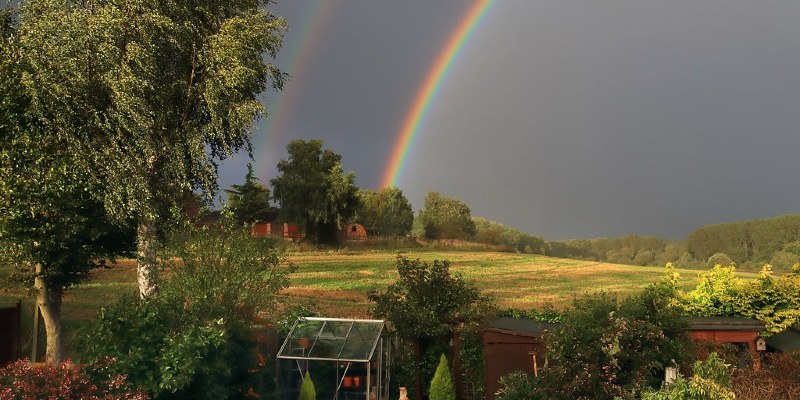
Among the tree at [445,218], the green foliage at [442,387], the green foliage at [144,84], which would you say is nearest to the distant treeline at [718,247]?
the tree at [445,218]

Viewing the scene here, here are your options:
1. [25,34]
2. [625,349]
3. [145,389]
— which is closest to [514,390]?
[625,349]

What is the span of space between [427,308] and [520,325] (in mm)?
3358

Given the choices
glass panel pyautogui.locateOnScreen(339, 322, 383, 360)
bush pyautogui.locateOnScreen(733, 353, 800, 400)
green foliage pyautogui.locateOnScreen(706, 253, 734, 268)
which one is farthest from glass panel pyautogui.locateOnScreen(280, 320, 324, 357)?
green foliage pyautogui.locateOnScreen(706, 253, 734, 268)

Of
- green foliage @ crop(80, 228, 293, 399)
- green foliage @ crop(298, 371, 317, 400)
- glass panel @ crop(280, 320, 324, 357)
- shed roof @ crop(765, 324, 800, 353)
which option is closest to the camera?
green foliage @ crop(80, 228, 293, 399)

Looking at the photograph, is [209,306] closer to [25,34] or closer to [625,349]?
[625,349]

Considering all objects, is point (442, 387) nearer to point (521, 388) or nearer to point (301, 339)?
point (521, 388)

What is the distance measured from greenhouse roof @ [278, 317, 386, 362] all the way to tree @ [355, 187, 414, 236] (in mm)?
37753

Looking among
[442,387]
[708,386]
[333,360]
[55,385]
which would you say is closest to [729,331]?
[708,386]

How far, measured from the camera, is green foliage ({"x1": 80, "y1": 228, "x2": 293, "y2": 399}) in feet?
47.1

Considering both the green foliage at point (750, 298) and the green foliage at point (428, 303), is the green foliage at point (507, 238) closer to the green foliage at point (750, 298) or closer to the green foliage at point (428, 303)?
the green foliage at point (428, 303)

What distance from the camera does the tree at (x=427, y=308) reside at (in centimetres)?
2195

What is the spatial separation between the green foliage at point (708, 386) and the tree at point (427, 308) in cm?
819

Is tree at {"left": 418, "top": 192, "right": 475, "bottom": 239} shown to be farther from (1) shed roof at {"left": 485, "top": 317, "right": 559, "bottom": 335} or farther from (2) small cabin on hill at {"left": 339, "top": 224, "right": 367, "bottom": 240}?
(1) shed roof at {"left": 485, "top": 317, "right": 559, "bottom": 335}

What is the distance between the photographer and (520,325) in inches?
806
